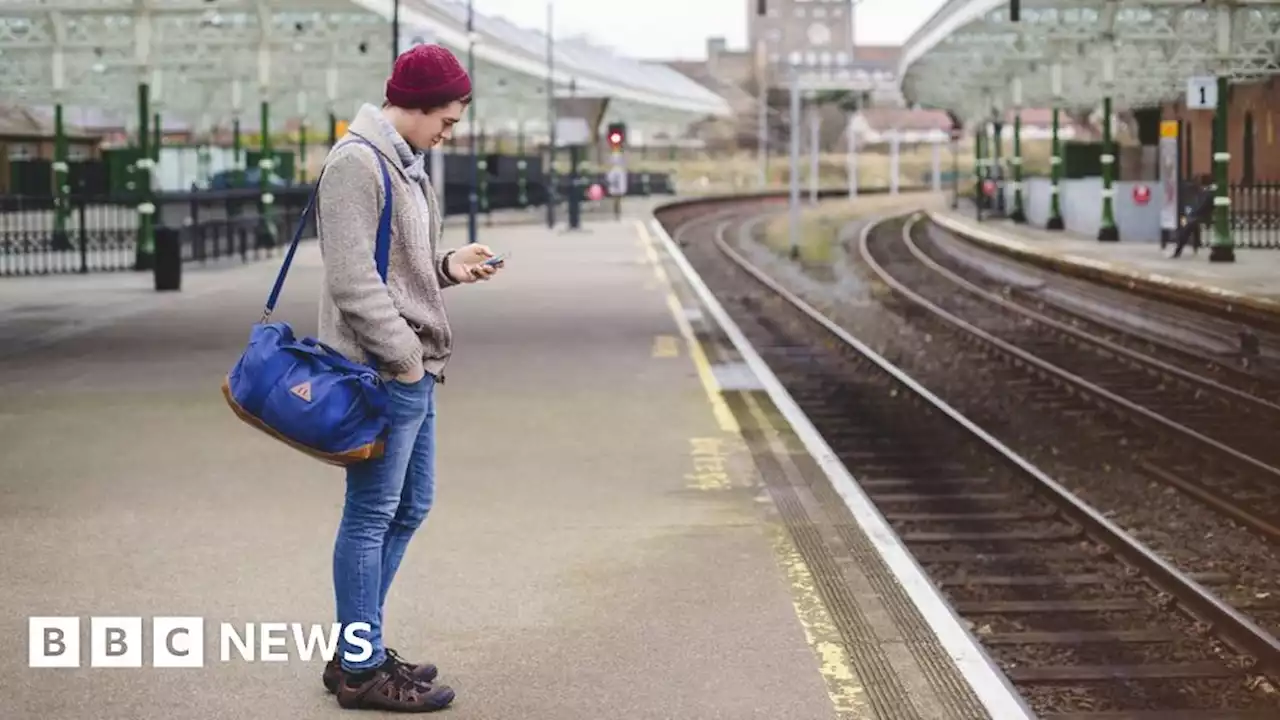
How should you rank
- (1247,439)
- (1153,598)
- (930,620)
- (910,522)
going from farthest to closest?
(1247,439) → (910,522) → (1153,598) → (930,620)

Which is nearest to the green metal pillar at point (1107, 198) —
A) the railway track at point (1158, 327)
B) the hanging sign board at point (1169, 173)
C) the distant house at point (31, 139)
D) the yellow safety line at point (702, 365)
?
the hanging sign board at point (1169, 173)

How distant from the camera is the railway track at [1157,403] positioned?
12.6 meters

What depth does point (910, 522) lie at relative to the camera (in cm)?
1155

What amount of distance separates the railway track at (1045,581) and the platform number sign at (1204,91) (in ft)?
57.3

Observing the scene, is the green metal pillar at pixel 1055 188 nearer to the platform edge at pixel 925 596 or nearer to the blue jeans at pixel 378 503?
the platform edge at pixel 925 596

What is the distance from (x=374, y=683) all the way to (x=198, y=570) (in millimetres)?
2467

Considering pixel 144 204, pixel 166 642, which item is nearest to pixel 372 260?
pixel 166 642

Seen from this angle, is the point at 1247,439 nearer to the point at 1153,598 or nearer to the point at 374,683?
the point at 1153,598

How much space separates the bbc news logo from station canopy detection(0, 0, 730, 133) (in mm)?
28247

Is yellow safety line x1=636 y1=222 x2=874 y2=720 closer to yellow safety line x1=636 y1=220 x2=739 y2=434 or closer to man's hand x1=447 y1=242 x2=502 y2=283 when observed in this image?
man's hand x1=447 y1=242 x2=502 y2=283

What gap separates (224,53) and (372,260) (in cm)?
3948

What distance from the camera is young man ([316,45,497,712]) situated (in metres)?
5.65

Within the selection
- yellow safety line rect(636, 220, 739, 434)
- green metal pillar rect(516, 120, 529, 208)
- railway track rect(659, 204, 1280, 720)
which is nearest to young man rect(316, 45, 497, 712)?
railway track rect(659, 204, 1280, 720)

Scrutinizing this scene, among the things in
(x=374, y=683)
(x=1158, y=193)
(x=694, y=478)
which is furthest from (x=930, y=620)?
(x=1158, y=193)
